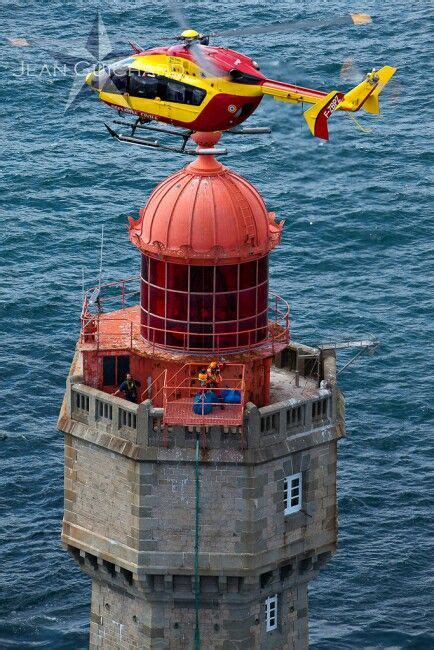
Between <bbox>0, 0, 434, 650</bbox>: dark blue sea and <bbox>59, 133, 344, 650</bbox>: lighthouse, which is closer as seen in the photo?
<bbox>59, 133, 344, 650</bbox>: lighthouse

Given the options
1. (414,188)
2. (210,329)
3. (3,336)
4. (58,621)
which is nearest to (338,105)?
(210,329)

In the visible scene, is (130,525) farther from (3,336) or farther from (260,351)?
(3,336)

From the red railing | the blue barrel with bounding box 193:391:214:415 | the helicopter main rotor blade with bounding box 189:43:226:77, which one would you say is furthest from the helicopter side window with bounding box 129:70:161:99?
the blue barrel with bounding box 193:391:214:415

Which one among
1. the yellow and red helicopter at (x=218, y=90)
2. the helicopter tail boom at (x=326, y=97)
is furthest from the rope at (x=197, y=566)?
the helicopter tail boom at (x=326, y=97)

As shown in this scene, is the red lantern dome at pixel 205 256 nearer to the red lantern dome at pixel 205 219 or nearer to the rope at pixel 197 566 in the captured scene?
the red lantern dome at pixel 205 219

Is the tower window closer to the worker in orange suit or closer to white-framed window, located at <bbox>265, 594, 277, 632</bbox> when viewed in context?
the worker in orange suit

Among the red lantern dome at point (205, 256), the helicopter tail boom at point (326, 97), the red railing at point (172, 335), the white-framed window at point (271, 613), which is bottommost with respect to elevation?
the white-framed window at point (271, 613)
